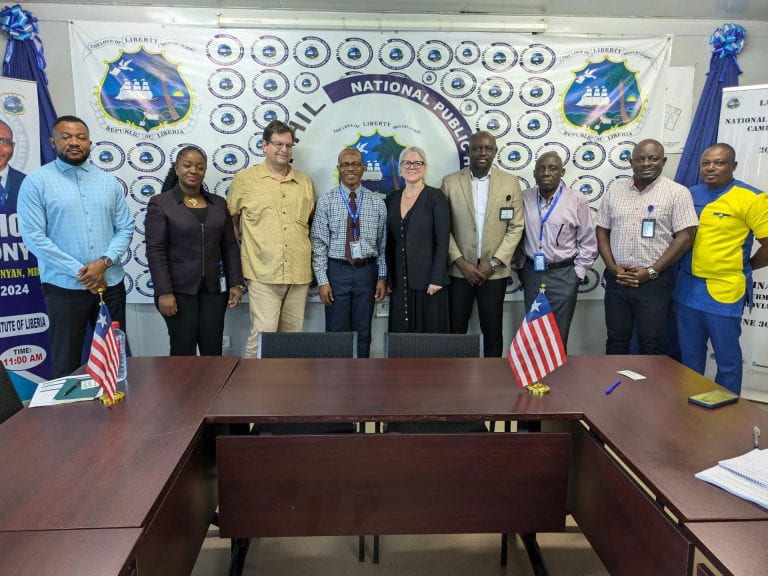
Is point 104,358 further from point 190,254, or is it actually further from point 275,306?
point 275,306

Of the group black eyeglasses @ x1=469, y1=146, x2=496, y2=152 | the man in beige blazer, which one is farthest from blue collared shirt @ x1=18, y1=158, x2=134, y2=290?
black eyeglasses @ x1=469, y1=146, x2=496, y2=152

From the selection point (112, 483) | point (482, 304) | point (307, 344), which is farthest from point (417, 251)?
point (112, 483)

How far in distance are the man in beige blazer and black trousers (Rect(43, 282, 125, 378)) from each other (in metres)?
2.19

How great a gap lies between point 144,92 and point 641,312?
373 centimetres

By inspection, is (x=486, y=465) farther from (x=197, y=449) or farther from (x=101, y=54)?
(x=101, y=54)

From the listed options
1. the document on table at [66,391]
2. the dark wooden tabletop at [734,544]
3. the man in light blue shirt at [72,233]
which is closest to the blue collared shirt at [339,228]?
the man in light blue shirt at [72,233]

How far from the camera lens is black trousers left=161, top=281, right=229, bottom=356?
3182 mm

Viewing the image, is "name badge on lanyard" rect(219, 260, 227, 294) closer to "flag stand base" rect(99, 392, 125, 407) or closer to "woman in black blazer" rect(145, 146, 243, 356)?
"woman in black blazer" rect(145, 146, 243, 356)

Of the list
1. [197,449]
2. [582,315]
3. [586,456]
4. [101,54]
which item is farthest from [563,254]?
[101,54]

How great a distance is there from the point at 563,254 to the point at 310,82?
216 cm

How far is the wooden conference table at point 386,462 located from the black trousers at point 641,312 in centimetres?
141

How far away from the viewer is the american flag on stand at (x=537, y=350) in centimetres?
196

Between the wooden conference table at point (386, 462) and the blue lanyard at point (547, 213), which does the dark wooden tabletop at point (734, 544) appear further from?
the blue lanyard at point (547, 213)

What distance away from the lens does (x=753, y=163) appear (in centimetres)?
369
